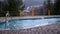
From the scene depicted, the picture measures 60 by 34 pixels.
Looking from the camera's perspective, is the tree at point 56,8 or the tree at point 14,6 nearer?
the tree at point 14,6

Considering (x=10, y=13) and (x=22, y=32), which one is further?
(x=10, y=13)

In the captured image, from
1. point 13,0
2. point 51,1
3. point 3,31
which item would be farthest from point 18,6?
point 3,31

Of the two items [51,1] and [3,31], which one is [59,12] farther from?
[3,31]

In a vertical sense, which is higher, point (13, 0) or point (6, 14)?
point (13, 0)

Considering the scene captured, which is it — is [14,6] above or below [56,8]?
above

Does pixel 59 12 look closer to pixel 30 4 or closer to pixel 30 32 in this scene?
pixel 30 4

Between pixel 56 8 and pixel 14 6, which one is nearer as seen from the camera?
pixel 14 6

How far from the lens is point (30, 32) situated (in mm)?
4582

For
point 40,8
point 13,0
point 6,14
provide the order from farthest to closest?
point 40,8 → point 13,0 → point 6,14

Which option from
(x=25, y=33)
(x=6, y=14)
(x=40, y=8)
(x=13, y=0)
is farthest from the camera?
(x=40, y=8)

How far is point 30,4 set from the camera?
12.4m

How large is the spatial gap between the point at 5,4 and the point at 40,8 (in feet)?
9.65

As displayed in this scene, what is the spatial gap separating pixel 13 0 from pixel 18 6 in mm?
580

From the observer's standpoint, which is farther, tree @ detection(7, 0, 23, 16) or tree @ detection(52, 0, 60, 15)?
tree @ detection(52, 0, 60, 15)
